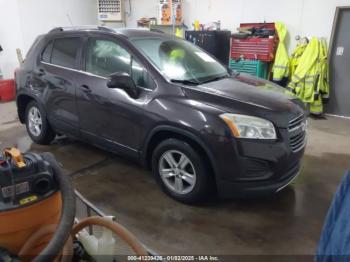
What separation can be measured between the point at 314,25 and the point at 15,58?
6443 mm

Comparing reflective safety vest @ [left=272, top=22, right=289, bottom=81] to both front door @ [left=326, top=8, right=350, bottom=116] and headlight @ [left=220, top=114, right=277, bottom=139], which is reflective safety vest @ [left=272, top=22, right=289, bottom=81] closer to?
front door @ [left=326, top=8, right=350, bottom=116]

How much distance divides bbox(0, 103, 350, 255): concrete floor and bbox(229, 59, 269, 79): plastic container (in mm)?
2477

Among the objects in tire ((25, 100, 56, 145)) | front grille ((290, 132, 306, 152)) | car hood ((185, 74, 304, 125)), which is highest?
car hood ((185, 74, 304, 125))

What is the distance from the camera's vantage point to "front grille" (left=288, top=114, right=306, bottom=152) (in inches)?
89.9

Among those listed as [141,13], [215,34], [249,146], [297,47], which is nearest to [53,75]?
[249,146]

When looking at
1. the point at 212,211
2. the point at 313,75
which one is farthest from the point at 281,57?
the point at 212,211

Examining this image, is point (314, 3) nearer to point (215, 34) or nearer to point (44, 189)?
point (215, 34)

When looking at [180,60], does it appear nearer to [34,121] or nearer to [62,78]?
[62,78]

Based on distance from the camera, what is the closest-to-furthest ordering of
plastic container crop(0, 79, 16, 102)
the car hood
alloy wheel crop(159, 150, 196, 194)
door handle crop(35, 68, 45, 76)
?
the car hood, alloy wheel crop(159, 150, 196, 194), door handle crop(35, 68, 45, 76), plastic container crop(0, 79, 16, 102)

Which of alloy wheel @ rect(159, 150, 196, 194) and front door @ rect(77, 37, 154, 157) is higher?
front door @ rect(77, 37, 154, 157)

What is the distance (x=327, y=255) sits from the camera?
83 centimetres

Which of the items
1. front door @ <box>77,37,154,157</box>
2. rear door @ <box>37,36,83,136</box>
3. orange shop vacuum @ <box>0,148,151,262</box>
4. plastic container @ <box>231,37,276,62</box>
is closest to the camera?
orange shop vacuum @ <box>0,148,151,262</box>

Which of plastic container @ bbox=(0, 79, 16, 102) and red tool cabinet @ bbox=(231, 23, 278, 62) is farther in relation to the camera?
plastic container @ bbox=(0, 79, 16, 102)

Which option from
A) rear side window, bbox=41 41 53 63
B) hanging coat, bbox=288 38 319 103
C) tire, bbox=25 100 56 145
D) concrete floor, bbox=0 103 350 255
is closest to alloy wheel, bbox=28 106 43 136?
tire, bbox=25 100 56 145
